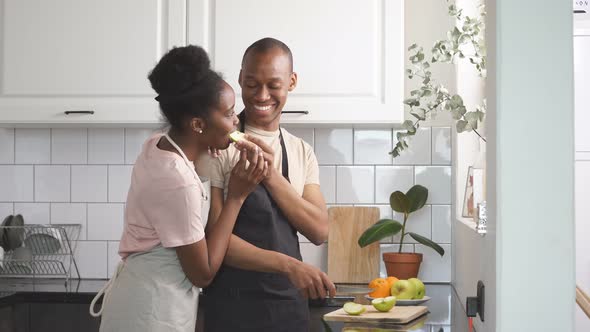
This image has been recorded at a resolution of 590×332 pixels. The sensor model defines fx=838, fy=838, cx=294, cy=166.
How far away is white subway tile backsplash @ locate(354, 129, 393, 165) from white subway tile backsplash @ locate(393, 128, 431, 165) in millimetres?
53

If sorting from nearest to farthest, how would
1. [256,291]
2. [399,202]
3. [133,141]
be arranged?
[256,291] < [399,202] < [133,141]

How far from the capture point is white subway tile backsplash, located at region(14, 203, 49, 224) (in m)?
3.09

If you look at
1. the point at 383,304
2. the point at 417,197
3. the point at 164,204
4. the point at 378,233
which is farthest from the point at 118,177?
the point at 164,204

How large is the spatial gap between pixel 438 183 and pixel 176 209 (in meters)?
1.58

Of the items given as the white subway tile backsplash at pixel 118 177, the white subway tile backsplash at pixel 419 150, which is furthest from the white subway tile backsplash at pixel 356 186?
the white subway tile backsplash at pixel 419 150

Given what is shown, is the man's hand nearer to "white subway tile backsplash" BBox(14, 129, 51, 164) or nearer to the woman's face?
the woman's face

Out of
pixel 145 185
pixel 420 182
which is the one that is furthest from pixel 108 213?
pixel 145 185

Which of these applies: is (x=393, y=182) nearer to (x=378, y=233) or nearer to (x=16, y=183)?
(x=378, y=233)

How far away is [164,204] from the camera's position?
1560 mm

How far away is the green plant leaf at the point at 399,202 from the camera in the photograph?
9.30 feet

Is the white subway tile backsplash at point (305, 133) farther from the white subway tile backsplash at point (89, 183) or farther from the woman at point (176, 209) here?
the woman at point (176, 209)

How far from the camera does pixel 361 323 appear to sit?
1.87m

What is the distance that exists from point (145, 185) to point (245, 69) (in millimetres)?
444

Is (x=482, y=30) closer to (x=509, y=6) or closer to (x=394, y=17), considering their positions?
(x=394, y=17)
